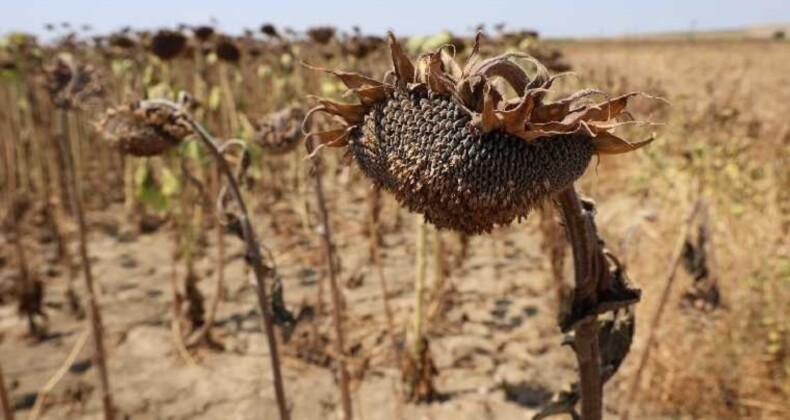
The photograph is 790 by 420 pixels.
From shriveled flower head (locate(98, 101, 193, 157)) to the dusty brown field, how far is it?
296 mm

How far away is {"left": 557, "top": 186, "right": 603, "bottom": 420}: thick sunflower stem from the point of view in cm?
107

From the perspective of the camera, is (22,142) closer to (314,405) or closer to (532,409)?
(314,405)

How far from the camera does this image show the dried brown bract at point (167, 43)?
13.1ft

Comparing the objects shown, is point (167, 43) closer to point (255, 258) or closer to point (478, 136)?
point (255, 258)

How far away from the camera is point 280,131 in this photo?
2.71m

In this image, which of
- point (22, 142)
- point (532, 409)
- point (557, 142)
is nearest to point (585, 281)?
point (557, 142)

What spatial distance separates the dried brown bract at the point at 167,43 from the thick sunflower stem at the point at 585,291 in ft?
11.2

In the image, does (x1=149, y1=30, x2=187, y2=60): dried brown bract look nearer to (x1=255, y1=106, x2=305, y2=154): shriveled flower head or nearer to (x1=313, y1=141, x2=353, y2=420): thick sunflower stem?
(x1=255, y1=106, x2=305, y2=154): shriveled flower head

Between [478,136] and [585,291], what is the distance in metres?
0.38

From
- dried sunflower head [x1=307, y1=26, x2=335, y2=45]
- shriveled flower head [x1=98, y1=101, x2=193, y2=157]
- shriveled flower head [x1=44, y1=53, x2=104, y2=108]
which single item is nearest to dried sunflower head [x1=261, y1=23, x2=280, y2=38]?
dried sunflower head [x1=307, y1=26, x2=335, y2=45]

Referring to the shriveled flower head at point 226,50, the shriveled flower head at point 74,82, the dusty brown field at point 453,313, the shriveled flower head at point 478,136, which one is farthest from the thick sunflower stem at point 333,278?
the shriveled flower head at point 226,50

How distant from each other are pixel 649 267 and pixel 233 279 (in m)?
2.73

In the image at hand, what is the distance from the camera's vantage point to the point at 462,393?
11.0 ft

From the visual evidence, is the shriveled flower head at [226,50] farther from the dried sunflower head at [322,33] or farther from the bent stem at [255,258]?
the bent stem at [255,258]
